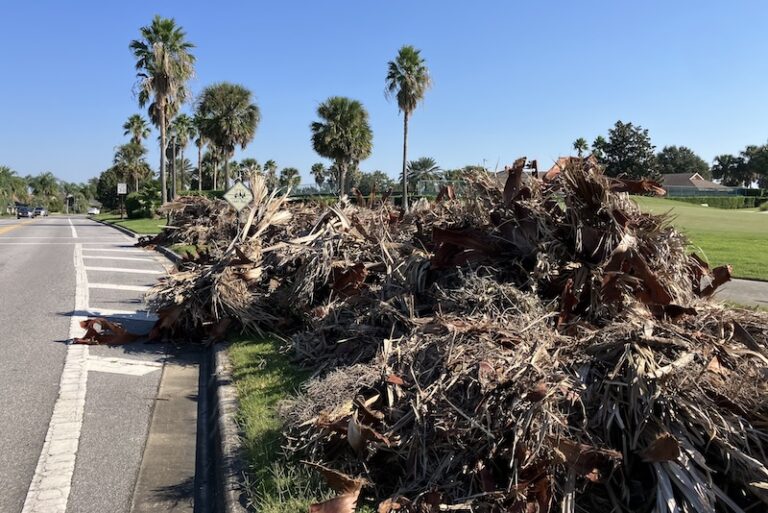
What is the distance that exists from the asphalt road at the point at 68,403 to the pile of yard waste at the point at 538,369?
4.73 feet

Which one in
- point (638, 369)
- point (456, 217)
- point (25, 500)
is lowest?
point (25, 500)

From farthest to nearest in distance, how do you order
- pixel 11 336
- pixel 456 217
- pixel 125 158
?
pixel 125 158
pixel 11 336
pixel 456 217

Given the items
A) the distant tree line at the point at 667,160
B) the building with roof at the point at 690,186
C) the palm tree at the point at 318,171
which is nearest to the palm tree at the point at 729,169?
the distant tree line at the point at 667,160

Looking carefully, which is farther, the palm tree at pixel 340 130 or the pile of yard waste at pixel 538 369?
the palm tree at pixel 340 130

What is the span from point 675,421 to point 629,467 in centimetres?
35

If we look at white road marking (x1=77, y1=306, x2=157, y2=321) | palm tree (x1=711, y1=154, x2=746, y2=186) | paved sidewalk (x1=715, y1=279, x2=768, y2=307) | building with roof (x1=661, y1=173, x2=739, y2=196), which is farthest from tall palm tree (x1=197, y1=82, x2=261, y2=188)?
palm tree (x1=711, y1=154, x2=746, y2=186)

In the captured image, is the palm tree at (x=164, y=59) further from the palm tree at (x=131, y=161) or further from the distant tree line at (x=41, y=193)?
the distant tree line at (x=41, y=193)

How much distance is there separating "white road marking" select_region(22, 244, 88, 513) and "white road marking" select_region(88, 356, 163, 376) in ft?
0.35

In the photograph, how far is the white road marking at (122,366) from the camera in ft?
20.4

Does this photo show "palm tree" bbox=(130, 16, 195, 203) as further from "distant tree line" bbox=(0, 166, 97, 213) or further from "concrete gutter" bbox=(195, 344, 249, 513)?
"distant tree line" bbox=(0, 166, 97, 213)

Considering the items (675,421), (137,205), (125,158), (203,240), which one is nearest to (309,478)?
(675,421)

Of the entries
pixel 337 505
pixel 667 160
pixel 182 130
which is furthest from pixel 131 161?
pixel 667 160

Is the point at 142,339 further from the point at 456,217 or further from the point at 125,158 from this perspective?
the point at 125,158

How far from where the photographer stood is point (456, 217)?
18.6 feet
